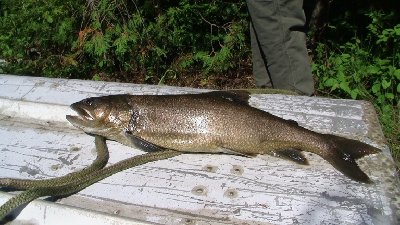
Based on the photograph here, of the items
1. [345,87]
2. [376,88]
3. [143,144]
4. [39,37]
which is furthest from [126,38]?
[143,144]

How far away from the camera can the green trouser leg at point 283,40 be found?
3988 millimetres

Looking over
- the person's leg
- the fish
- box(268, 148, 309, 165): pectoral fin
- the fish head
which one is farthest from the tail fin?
the person's leg

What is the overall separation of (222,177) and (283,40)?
1940mm

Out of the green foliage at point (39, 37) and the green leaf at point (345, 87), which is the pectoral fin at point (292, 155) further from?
the green foliage at point (39, 37)

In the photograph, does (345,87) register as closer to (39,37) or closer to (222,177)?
(222,177)

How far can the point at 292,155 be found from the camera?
2.67 metres

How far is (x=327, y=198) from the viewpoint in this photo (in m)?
2.35

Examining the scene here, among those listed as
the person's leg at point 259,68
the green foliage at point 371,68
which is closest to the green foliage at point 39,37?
the person's leg at point 259,68

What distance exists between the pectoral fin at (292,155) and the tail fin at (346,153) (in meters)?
0.14

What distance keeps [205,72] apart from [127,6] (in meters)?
1.35

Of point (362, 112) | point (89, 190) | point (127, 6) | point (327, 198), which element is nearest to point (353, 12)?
point (127, 6)

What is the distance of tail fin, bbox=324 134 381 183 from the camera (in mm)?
2518

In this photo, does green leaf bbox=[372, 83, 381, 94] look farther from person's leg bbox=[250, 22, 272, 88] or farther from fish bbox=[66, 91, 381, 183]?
fish bbox=[66, 91, 381, 183]

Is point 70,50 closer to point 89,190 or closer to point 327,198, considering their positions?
point 89,190
